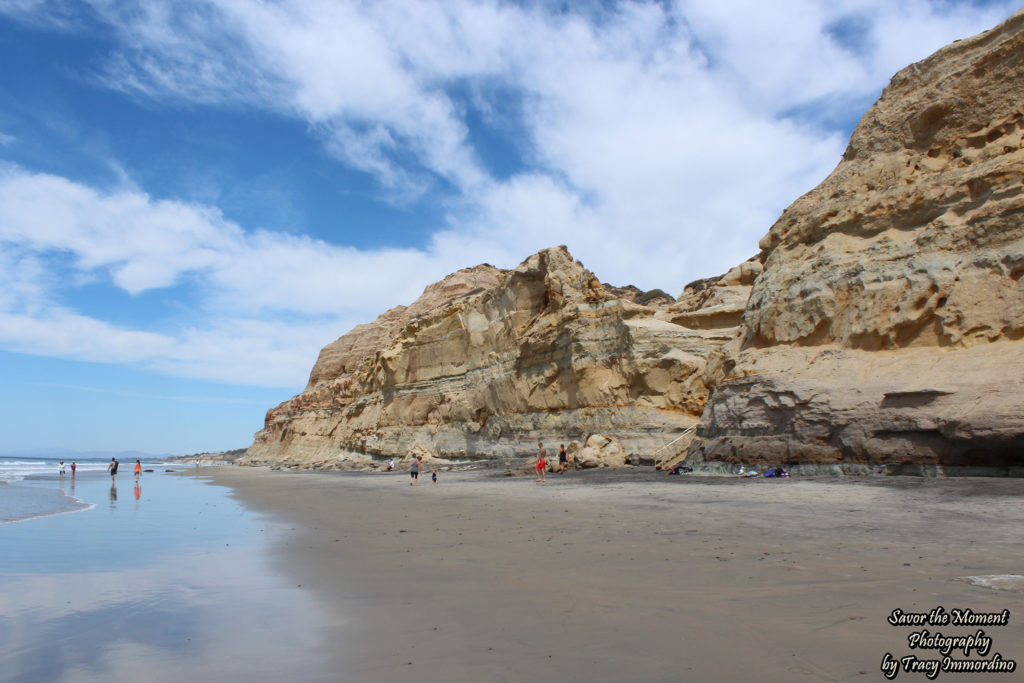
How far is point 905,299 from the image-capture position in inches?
491

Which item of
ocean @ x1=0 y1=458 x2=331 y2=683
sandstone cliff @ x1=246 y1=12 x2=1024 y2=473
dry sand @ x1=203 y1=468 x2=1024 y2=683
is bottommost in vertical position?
dry sand @ x1=203 y1=468 x2=1024 y2=683

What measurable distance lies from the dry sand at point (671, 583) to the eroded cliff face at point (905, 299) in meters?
1.69

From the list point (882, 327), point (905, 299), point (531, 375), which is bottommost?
point (882, 327)

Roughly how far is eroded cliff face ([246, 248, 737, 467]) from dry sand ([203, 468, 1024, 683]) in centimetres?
1265

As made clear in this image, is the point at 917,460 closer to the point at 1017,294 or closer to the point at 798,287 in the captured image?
the point at 1017,294

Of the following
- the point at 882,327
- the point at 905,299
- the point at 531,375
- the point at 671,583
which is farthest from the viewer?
the point at 531,375

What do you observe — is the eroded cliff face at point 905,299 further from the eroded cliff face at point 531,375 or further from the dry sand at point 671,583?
the eroded cliff face at point 531,375

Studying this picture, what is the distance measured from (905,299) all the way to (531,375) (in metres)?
17.0

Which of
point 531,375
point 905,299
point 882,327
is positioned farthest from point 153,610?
point 531,375

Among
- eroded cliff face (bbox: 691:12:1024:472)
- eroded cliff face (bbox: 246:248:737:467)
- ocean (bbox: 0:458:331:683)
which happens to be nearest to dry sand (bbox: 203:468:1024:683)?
ocean (bbox: 0:458:331:683)

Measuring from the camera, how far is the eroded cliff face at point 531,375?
72.9 feet

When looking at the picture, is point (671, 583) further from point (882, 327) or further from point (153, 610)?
point (882, 327)

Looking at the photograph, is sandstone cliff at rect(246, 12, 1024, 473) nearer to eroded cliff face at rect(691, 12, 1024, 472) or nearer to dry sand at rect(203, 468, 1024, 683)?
eroded cliff face at rect(691, 12, 1024, 472)

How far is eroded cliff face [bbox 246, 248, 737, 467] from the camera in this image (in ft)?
72.9
